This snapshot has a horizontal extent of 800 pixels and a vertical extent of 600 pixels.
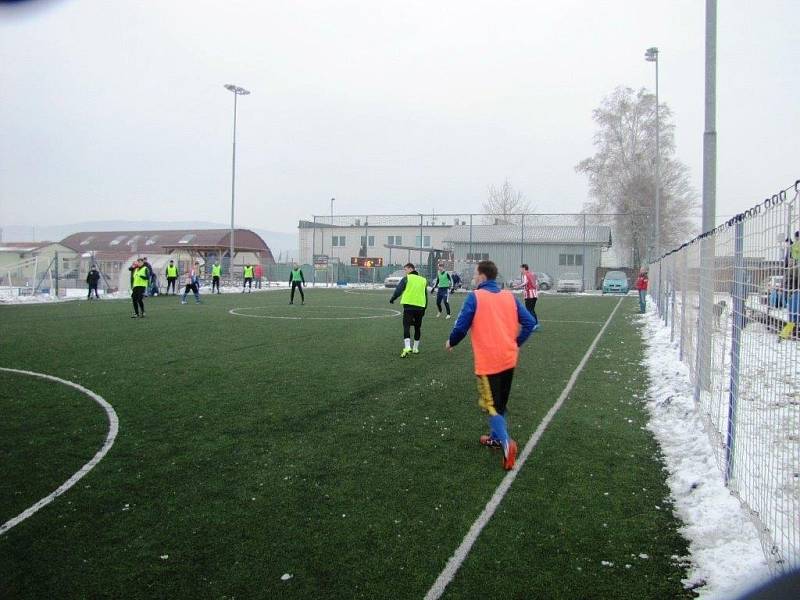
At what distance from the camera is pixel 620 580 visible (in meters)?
3.83

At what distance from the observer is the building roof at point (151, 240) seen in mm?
72188

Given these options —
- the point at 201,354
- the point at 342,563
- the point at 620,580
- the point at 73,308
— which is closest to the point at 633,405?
the point at 620,580

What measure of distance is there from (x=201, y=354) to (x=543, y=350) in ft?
22.9

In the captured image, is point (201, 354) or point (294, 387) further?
point (201, 354)

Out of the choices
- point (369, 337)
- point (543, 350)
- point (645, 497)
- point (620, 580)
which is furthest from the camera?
point (369, 337)

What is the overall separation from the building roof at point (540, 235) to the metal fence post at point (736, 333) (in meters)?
47.1

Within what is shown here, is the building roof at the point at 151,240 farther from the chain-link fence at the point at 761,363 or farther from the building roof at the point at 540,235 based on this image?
the chain-link fence at the point at 761,363

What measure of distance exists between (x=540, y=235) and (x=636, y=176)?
1022 centimetres

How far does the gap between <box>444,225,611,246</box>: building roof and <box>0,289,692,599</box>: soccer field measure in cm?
4338

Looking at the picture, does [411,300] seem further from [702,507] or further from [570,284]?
[570,284]

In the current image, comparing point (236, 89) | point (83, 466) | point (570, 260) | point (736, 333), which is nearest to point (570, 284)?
point (570, 260)

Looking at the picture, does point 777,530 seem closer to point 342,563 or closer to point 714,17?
point 342,563

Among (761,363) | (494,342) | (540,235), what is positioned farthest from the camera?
(540,235)

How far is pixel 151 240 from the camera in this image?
75.6m
